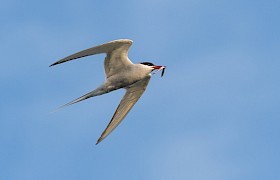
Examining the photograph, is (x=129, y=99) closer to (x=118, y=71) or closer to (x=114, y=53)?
(x=118, y=71)

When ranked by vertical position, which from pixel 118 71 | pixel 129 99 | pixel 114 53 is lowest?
pixel 129 99

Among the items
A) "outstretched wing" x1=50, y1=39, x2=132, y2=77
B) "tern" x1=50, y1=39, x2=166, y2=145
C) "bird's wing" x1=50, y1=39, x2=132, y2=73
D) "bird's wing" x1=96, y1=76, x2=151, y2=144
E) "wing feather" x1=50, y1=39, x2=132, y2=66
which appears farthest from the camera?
"bird's wing" x1=96, y1=76, x2=151, y2=144

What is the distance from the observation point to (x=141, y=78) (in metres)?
17.5

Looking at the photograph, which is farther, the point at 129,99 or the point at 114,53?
the point at 129,99

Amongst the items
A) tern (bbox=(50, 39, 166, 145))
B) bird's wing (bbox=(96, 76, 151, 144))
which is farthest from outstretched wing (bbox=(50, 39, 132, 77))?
bird's wing (bbox=(96, 76, 151, 144))

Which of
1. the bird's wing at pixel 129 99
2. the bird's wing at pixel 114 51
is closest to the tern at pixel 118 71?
the bird's wing at pixel 114 51

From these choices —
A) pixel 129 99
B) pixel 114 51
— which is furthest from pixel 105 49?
pixel 129 99

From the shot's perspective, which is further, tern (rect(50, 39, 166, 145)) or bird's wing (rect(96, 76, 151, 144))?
bird's wing (rect(96, 76, 151, 144))

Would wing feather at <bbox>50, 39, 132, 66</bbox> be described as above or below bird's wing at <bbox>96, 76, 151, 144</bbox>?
above

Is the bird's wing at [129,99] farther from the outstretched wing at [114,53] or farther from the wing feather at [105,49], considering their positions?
the wing feather at [105,49]

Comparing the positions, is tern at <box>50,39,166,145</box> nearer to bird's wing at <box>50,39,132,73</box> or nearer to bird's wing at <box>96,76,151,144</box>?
bird's wing at <box>50,39,132,73</box>

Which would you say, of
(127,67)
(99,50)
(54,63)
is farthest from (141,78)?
(54,63)

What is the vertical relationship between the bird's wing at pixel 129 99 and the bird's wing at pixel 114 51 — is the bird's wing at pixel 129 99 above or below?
below

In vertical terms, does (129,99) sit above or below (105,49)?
below
